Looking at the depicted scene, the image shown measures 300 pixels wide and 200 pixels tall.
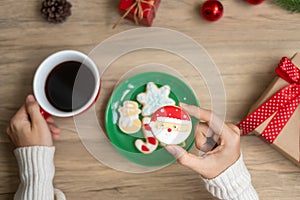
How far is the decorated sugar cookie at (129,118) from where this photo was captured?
0.86 metres

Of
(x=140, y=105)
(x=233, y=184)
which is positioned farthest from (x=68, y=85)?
(x=233, y=184)

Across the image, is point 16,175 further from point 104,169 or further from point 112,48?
point 112,48

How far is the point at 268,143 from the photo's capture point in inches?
33.4

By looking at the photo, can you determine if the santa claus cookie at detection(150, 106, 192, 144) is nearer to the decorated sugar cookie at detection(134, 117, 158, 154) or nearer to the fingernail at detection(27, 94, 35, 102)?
the decorated sugar cookie at detection(134, 117, 158, 154)

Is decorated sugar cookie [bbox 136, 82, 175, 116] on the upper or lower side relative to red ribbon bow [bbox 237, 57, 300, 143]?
lower

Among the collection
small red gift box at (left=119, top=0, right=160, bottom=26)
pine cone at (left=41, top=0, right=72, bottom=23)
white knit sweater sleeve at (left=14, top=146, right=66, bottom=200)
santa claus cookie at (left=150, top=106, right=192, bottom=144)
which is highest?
small red gift box at (left=119, top=0, right=160, bottom=26)

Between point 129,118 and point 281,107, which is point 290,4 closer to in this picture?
point 281,107

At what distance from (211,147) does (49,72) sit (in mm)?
367

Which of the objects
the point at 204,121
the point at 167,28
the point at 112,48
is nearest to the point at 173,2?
the point at 167,28

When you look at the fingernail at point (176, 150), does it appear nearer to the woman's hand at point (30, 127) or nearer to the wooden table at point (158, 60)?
the wooden table at point (158, 60)

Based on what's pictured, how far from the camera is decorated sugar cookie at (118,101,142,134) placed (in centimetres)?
86

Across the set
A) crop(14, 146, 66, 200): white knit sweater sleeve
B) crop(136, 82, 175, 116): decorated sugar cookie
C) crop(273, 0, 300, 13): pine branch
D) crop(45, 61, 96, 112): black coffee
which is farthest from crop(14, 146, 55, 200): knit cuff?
crop(273, 0, 300, 13): pine branch

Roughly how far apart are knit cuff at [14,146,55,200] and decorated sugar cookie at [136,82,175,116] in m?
0.21

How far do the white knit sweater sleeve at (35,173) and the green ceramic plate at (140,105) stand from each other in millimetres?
138
